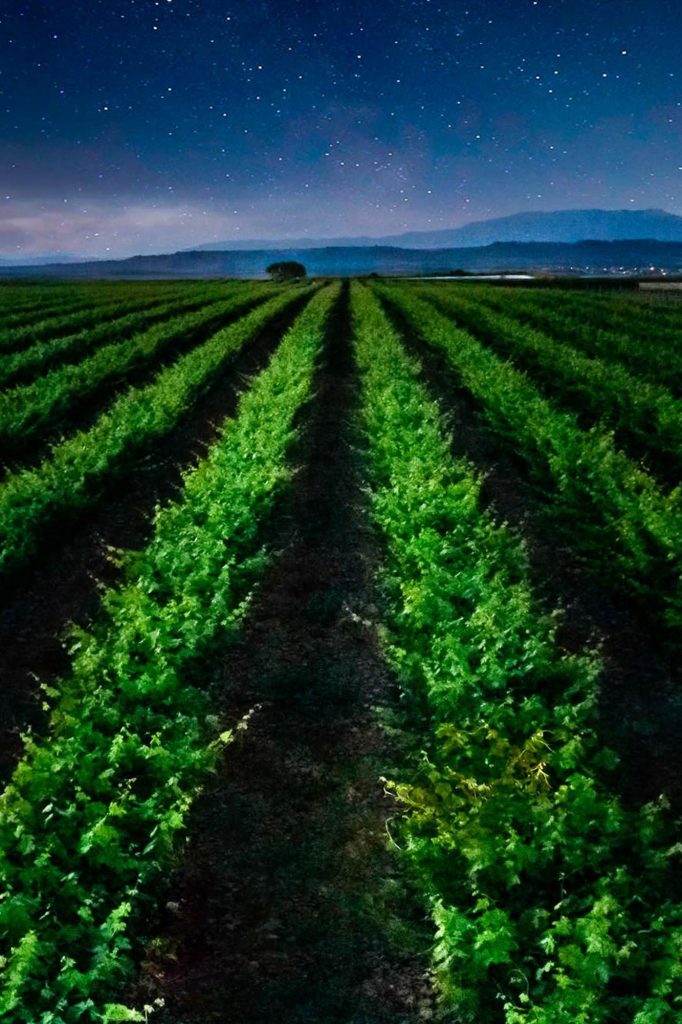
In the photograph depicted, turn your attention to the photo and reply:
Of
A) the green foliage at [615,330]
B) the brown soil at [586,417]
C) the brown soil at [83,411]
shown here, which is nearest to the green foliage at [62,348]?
the brown soil at [83,411]

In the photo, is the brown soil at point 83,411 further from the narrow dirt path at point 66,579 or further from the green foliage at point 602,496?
the green foliage at point 602,496

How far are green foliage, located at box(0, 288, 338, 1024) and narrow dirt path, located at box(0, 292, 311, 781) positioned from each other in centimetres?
62

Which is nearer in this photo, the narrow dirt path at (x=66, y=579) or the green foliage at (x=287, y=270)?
the narrow dirt path at (x=66, y=579)

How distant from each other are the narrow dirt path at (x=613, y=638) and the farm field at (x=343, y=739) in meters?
0.04

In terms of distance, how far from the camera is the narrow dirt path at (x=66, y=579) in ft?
26.8

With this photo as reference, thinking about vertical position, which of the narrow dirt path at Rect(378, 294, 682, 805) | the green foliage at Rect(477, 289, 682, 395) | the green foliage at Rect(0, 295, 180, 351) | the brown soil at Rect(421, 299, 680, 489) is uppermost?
the green foliage at Rect(0, 295, 180, 351)

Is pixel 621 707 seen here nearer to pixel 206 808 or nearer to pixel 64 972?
pixel 206 808

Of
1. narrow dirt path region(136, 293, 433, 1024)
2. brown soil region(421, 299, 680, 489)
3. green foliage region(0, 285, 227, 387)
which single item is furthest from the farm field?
green foliage region(0, 285, 227, 387)

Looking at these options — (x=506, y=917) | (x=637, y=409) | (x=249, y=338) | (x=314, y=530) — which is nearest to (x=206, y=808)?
(x=506, y=917)

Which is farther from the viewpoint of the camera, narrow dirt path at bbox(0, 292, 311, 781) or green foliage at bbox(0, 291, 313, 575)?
green foliage at bbox(0, 291, 313, 575)

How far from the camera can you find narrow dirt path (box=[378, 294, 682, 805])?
7.11 meters

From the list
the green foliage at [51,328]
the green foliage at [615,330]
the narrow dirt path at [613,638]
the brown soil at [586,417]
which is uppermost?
the green foliage at [51,328]

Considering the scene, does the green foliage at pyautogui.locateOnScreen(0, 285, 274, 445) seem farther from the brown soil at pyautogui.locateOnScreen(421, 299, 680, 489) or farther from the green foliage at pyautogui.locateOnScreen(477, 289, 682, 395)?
the green foliage at pyautogui.locateOnScreen(477, 289, 682, 395)

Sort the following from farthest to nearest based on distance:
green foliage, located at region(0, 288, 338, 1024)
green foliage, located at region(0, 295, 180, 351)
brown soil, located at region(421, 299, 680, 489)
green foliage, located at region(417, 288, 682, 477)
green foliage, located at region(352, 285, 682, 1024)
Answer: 1. green foliage, located at region(0, 295, 180, 351)
2. green foliage, located at region(417, 288, 682, 477)
3. brown soil, located at region(421, 299, 680, 489)
4. green foliage, located at region(0, 288, 338, 1024)
5. green foliage, located at region(352, 285, 682, 1024)
